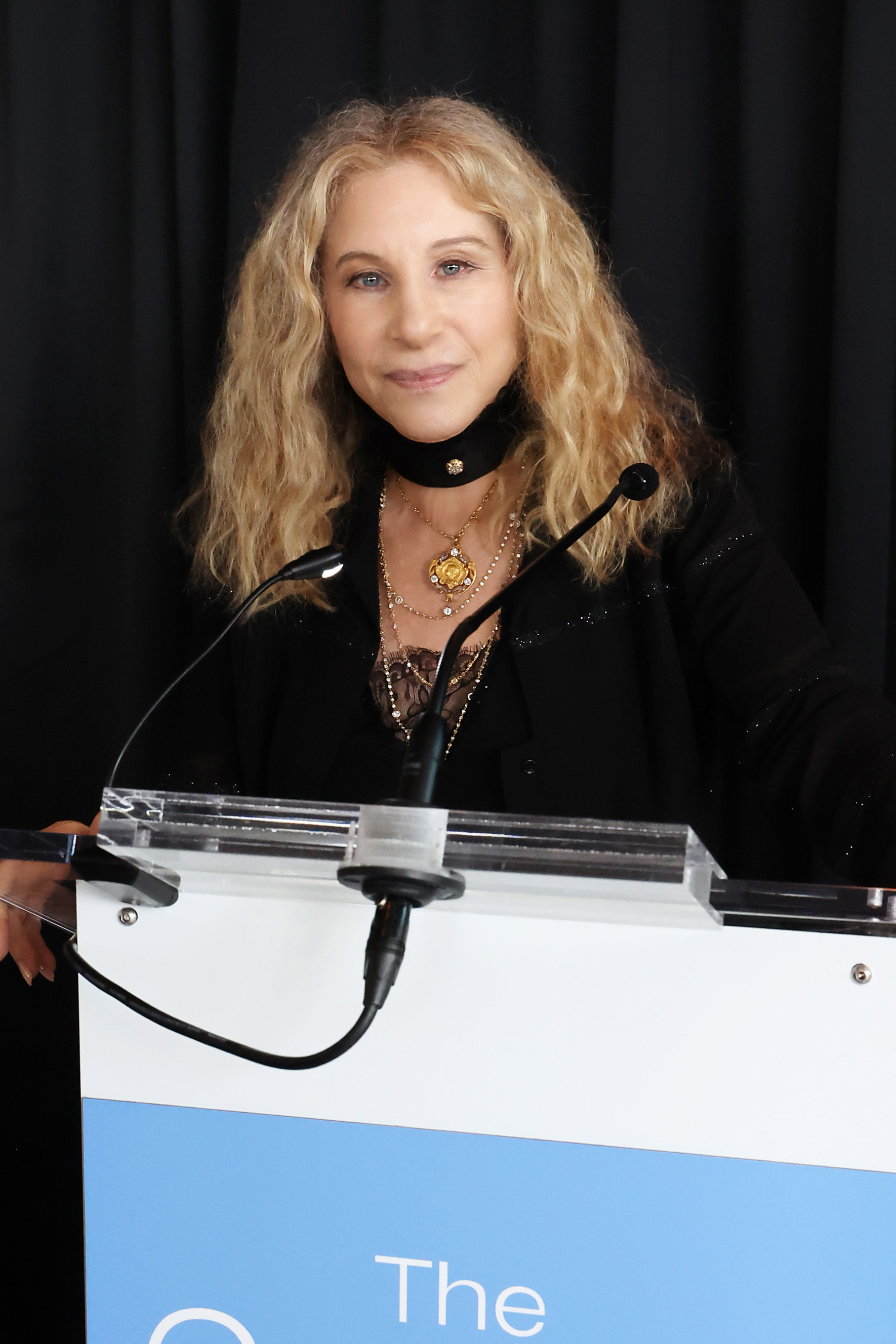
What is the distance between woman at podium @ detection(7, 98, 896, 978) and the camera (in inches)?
56.1

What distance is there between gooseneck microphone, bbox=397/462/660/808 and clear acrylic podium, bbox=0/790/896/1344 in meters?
0.04

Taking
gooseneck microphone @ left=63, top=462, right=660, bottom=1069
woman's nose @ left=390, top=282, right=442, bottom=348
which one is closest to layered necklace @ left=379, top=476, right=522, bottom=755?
woman's nose @ left=390, top=282, right=442, bottom=348

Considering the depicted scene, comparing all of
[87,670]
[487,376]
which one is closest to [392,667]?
[487,376]

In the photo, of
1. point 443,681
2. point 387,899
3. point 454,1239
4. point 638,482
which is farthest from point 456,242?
point 454,1239

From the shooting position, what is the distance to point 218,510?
68.6 inches

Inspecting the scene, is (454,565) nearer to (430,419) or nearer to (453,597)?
(453,597)

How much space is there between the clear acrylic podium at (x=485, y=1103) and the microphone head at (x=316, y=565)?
0.23 meters

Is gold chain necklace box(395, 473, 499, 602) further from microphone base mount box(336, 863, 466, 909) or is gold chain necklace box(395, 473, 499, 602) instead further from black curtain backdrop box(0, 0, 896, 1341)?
microphone base mount box(336, 863, 466, 909)

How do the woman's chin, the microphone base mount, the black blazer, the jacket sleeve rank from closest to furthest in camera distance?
1. the microphone base mount
2. the jacket sleeve
3. the black blazer
4. the woman's chin

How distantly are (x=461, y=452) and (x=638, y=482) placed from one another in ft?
1.92

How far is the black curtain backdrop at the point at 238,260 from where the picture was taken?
153cm

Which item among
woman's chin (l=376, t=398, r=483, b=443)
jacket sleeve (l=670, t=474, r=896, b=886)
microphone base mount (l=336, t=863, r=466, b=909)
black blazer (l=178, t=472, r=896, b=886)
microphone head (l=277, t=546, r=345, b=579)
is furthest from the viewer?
woman's chin (l=376, t=398, r=483, b=443)

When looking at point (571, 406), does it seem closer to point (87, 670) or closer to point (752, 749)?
point (752, 749)

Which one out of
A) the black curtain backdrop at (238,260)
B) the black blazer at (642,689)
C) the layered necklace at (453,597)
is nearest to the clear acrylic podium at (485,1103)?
the black blazer at (642,689)
